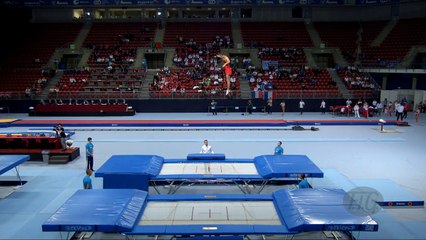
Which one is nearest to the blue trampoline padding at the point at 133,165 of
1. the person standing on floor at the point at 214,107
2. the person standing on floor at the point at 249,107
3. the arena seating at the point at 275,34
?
the person standing on floor at the point at 214,107

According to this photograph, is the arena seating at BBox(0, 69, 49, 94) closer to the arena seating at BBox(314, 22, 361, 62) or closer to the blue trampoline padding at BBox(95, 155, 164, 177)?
the blue trampoline padding at BBox(95, 155, 164, 177)

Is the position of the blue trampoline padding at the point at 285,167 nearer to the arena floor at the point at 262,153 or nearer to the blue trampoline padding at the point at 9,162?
the arena floor at the point at 262,153

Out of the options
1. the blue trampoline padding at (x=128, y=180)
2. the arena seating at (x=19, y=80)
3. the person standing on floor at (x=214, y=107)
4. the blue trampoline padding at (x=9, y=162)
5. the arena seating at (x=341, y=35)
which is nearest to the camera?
the blue trampoline padding at (x=128, y=180)

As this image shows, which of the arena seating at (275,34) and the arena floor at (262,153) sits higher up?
the arena seating at (275,34)

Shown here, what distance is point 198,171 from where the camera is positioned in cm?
1222

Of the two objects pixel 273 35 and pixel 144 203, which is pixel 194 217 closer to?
pixel 144 203

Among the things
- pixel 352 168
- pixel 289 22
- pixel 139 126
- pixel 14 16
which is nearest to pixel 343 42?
pixel 289 22

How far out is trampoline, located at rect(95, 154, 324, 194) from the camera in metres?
11.5

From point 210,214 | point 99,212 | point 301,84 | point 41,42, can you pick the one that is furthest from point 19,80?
point 210,214

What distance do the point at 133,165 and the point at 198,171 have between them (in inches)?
85.4

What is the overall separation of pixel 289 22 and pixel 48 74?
27.0 meters

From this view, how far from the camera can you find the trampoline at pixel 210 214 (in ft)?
25.5

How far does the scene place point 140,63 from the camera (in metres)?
37.5

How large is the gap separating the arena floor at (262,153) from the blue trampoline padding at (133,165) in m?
1.20
